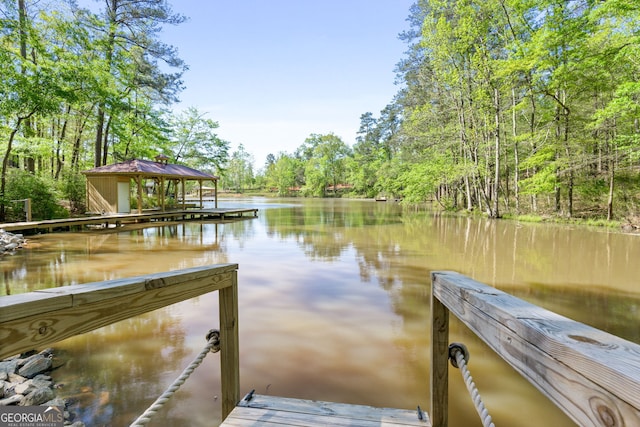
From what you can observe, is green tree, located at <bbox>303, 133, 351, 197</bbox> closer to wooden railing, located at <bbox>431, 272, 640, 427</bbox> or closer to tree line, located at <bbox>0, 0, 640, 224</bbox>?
A: tree line, located at <bbox>0, 0, 640, 224</bbox>

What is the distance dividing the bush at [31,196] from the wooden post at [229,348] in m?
14.1

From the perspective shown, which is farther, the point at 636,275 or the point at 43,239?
the point at 43,239

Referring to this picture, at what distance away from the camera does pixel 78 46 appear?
1517 cm

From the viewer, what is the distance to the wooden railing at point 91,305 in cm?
87

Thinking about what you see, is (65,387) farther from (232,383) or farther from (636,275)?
(636,275)

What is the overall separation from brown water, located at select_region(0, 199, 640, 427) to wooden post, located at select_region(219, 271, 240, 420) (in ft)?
2.30

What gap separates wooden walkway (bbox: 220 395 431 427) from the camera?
185 centimetres

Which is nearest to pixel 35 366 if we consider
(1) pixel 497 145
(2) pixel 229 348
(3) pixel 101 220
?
(2) pixel 229 348

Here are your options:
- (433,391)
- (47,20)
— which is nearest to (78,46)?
(47,20)

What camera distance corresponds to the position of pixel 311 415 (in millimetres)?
1937

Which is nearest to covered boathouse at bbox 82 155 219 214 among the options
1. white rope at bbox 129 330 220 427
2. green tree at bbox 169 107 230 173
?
green tree at bbox 169 107 230 173

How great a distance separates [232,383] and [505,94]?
2066 cm

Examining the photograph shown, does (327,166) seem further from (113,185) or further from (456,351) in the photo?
(456,351)

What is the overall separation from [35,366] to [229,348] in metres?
2.38
